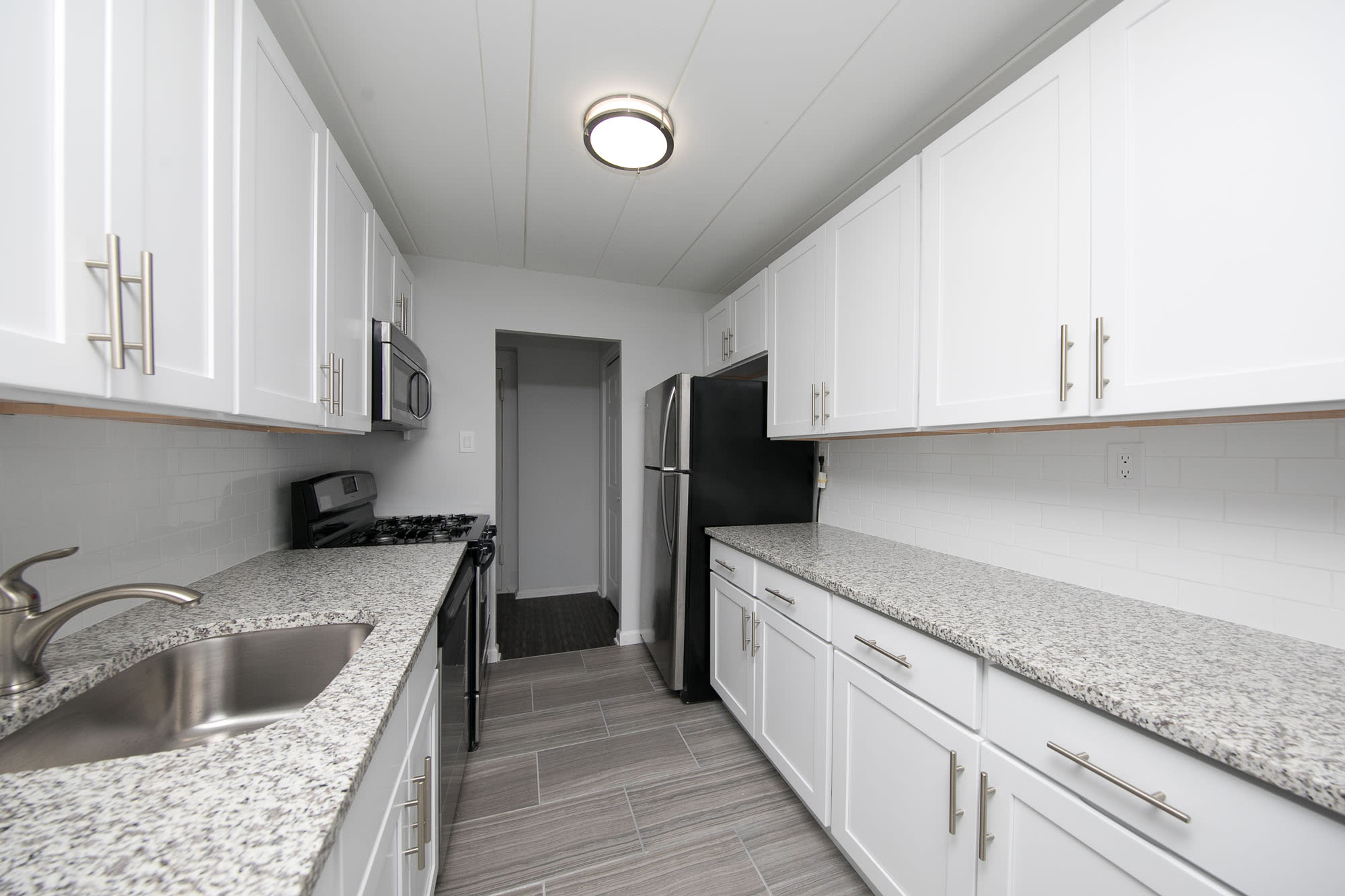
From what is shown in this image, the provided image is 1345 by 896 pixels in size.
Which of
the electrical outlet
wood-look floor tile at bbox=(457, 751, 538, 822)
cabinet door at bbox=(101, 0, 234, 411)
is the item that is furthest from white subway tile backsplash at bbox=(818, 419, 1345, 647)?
wood-look floor tile at bbox=(457, 751, 538, 822)

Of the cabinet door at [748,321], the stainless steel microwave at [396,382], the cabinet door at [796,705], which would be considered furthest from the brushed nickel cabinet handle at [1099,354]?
the stainless steel microwave at [396,382]

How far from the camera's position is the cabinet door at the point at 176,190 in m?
0.67

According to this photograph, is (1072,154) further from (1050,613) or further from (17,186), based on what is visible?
(17,186)

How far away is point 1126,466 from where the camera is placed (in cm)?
129

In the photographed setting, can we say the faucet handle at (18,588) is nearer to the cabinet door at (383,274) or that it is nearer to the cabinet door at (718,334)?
the cabinet door at (383,274)

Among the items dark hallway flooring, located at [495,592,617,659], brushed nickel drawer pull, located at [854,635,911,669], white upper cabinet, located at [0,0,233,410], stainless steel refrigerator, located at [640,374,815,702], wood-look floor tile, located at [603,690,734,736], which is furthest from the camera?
dark hallway flooring, located at [495,592,617,659]

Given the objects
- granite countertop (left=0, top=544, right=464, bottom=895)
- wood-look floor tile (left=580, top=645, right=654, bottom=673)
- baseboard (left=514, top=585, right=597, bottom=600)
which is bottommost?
wood-look floor tile (left=580, top=645, right=654, bottom=673)

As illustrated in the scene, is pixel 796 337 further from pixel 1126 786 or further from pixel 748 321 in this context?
pixel 1126 786

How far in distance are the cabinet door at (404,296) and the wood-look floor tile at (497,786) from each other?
6.41ft

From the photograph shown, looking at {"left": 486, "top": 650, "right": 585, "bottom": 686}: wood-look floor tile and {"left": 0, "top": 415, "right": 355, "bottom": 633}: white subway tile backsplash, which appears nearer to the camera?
{"left": 0, "top": 415, "right": 355, "bottom": 633}: white subway tile backsplash

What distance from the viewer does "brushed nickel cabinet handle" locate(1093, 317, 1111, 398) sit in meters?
1.04

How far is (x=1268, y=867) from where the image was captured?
2.11 ft

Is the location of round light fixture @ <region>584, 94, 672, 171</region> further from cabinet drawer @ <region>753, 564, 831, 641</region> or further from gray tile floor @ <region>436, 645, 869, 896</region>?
gray tile floor @ <region>436, 645, 869, 896</region>

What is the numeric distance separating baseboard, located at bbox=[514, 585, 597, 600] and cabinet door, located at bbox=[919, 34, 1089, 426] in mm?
3350
